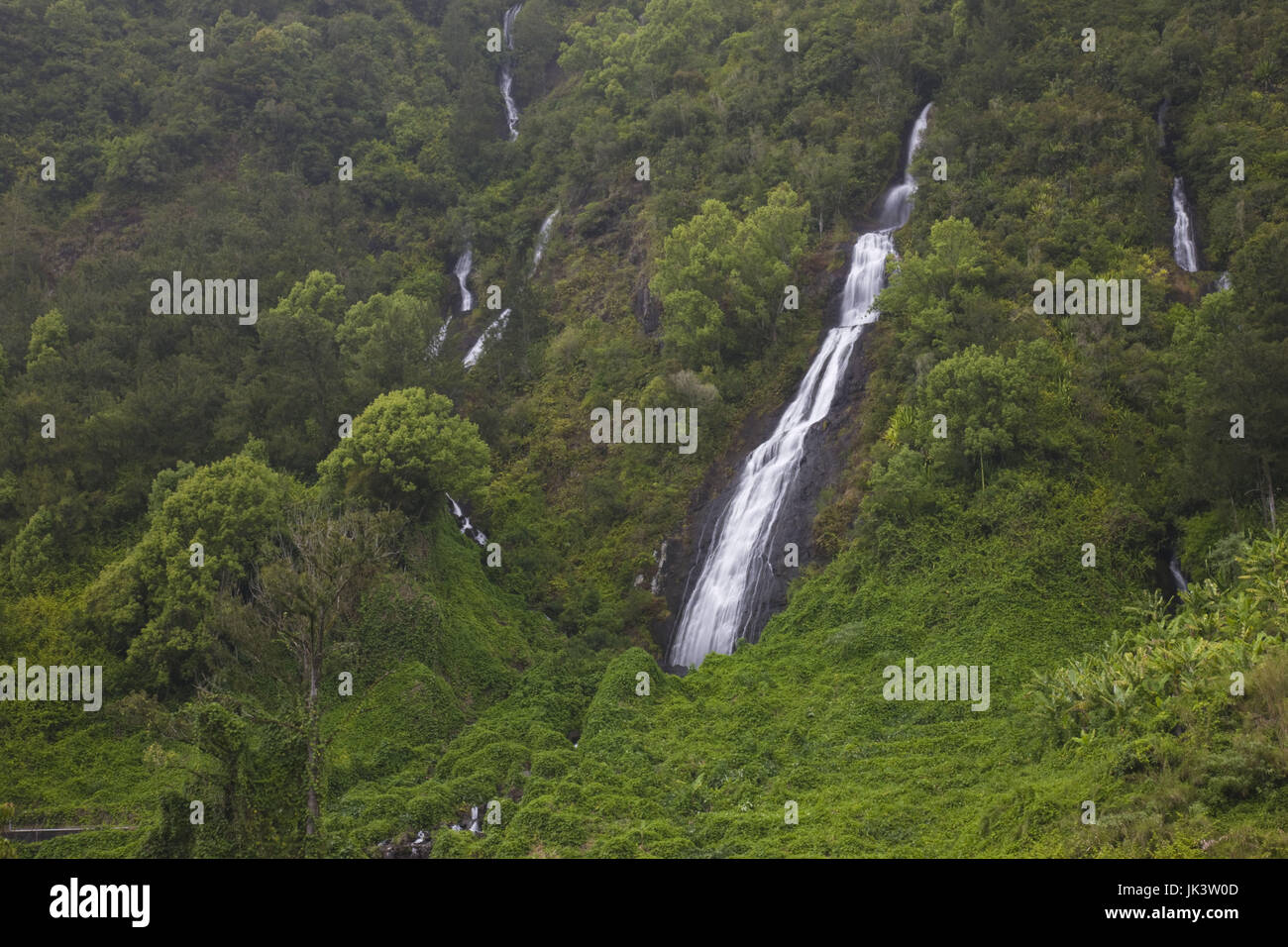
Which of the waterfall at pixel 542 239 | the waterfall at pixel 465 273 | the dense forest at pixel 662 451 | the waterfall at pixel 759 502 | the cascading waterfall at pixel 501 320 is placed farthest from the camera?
the waterfall at pixel 465 273

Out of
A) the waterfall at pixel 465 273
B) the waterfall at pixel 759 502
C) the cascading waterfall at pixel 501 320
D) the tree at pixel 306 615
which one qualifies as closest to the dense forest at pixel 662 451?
the tree at pixel 306 615

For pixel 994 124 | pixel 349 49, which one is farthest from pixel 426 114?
pixel 994 124

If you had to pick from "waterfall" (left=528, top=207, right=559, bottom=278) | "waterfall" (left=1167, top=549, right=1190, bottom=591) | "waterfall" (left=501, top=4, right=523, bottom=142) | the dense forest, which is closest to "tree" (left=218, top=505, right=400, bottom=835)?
the dense forest

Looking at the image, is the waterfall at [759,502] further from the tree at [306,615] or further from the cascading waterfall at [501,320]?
the cascading waterfall at [501,320]

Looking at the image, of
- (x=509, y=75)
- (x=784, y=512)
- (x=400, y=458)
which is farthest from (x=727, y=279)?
(x=509, y=75)

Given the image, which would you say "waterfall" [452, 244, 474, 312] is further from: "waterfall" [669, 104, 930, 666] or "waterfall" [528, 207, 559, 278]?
"waterfall" [669, 104, 930, 666]

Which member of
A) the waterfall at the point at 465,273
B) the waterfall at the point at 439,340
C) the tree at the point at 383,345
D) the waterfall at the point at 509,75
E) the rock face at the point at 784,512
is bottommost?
the rock face at the point at 784,512
